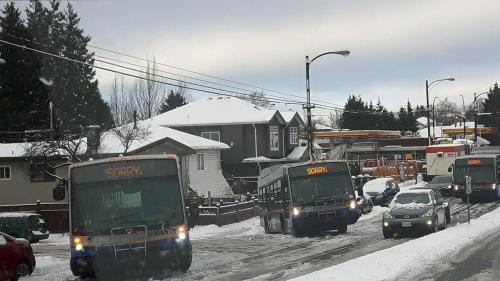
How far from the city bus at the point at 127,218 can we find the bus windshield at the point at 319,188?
34.5 ft

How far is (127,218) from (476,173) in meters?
33.0

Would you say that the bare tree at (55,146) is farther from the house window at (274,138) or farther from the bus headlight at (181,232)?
the bus headlight at (181,232)

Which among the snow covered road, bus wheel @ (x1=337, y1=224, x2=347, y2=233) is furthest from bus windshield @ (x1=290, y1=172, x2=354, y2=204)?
the snow covered road

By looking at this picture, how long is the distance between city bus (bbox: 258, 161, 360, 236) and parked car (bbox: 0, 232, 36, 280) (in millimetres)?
10999

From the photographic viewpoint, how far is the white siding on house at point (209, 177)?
154 ft

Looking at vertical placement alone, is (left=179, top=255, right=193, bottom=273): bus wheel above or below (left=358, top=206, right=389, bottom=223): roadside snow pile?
above

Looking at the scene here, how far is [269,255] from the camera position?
59.9 feet

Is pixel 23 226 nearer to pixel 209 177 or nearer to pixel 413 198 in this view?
pixel 413 198

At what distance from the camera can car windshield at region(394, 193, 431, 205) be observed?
23.3m

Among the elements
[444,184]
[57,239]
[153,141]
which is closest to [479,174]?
[444,184]

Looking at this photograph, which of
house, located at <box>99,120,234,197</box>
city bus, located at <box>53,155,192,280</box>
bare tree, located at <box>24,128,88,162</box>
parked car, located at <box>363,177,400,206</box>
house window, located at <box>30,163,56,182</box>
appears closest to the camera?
city bus, located at <box>53,155,192,280</box>

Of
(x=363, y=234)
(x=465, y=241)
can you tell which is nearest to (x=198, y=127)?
(x=363, y=234)

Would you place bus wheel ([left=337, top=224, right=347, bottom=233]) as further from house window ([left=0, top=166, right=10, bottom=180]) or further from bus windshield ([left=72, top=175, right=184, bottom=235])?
house window ([left=0, top=166, right=10, bottom=180])

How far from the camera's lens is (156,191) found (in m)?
13.9
